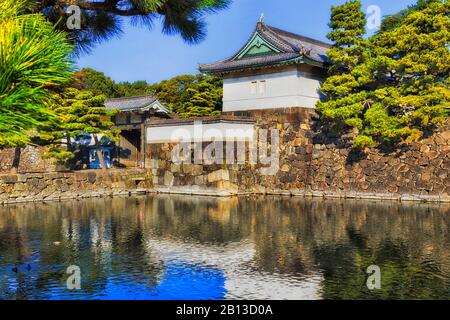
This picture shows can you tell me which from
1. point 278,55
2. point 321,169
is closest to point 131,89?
point 278,55

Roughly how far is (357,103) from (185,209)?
8750 millimetres

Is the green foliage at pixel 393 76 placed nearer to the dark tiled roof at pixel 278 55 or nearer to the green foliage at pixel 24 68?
the dark tiled roof at pixel 278 55

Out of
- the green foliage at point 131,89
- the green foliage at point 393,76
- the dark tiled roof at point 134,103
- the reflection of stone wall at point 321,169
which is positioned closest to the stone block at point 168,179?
the reflection of stone wall at point 321,169

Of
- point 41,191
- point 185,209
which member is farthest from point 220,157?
point 41,191

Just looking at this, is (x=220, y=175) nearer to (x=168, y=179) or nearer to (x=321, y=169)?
(x=168, y=179)

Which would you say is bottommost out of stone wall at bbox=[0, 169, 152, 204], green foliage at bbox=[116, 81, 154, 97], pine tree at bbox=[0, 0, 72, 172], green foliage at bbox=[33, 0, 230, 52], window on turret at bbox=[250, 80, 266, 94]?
stone wall at bbox=[0, 169, 152, 204]

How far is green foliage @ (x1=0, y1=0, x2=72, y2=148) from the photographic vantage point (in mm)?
3469

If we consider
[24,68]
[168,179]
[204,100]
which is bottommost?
[168,179]

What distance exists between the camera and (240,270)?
879 centimetres

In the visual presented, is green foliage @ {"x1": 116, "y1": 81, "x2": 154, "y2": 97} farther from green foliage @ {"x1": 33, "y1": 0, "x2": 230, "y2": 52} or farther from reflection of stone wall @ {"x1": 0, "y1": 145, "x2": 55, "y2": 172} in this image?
green foliage @ {"x1": 33, "y1": 0, "x2": 230, "y2": 52}

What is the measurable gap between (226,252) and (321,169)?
14.0m

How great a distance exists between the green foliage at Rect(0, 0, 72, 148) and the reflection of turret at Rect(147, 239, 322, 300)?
429 cm

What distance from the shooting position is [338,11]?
72.0 feet

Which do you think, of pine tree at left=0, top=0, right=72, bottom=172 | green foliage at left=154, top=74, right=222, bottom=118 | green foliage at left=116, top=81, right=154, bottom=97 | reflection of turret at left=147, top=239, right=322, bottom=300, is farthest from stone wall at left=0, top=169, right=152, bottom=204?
green foliage at left=116, top=81, right=154, bottom=97
